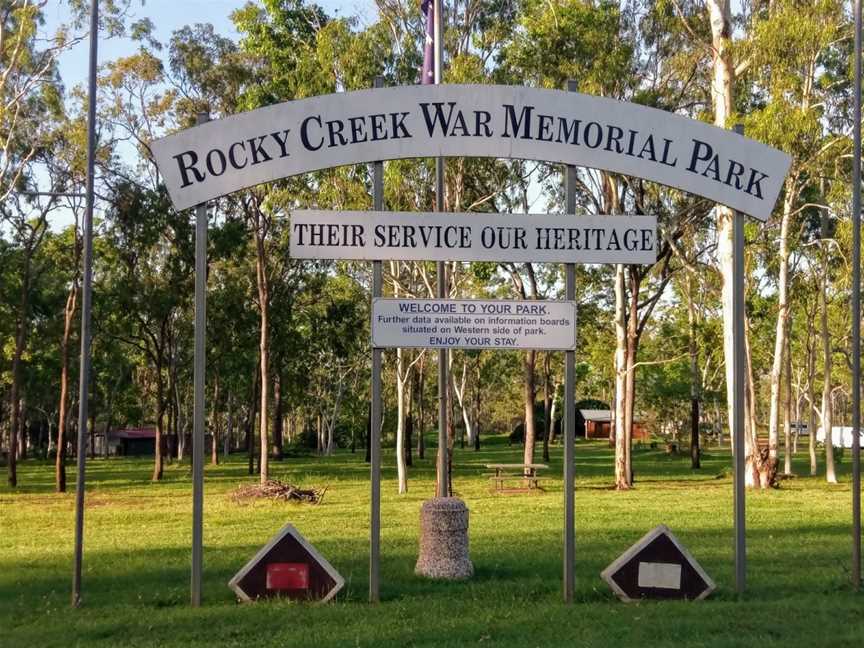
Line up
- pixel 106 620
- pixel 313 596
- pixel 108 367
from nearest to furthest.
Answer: pixel 106 620 < pixel 313 596 < pixel 108 367

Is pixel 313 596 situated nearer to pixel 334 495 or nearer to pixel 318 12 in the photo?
pixel 334 495

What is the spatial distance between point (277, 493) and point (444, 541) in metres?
15.6

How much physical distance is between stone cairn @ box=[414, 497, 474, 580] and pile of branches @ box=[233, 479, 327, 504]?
1465 cm

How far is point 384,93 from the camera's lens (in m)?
10.2

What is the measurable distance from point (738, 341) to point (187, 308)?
33.9m

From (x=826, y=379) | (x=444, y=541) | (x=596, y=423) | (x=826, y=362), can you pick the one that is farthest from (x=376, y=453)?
(x=596, y=423)

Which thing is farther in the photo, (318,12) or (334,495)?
(318,12)

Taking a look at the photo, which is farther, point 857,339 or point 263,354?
point 263,354

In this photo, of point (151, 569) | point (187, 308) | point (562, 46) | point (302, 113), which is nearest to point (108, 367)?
point (187, 308)

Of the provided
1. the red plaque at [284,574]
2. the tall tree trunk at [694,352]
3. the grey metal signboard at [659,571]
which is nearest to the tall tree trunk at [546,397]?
the tall tree trunk at [694,352]

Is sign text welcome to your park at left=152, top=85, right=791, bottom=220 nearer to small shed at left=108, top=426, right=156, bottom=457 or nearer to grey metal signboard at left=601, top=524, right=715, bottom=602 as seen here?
grey metal signboard at left=601, top=524, right=715, bottom=602

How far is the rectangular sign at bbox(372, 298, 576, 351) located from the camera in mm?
10062

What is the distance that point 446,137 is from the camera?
33.7 ft

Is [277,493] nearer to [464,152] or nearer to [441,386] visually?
[441,386]
